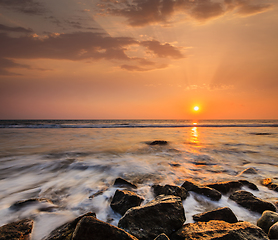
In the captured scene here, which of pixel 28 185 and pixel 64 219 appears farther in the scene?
pixel 28 185

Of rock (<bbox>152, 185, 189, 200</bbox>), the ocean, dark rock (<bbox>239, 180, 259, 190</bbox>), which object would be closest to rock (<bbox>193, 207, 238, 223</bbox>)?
the ocean

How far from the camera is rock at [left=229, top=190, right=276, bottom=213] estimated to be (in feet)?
7.03

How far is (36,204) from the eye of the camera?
2271mm

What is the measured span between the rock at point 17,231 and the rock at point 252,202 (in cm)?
280

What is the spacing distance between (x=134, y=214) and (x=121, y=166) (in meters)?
2.51

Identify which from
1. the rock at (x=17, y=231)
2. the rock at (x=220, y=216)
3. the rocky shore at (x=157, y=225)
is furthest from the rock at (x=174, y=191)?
the rock at (x=17, y=231)

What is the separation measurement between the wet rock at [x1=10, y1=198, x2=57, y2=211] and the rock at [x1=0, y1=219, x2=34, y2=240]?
1.44ft

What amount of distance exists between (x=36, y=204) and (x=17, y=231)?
0.75 metres

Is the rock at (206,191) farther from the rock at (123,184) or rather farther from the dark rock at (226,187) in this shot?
the rock at (123,184)

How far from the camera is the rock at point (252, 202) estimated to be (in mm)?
2143

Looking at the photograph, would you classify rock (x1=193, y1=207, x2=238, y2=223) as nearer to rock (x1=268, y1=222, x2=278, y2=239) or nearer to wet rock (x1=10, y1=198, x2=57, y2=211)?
rock (x1=268, y1=222, x2=278, y2=239)

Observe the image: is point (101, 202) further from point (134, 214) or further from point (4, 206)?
point (4, 206)

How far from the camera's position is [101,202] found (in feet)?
7.77

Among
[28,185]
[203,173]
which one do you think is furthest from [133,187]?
[28,185]
